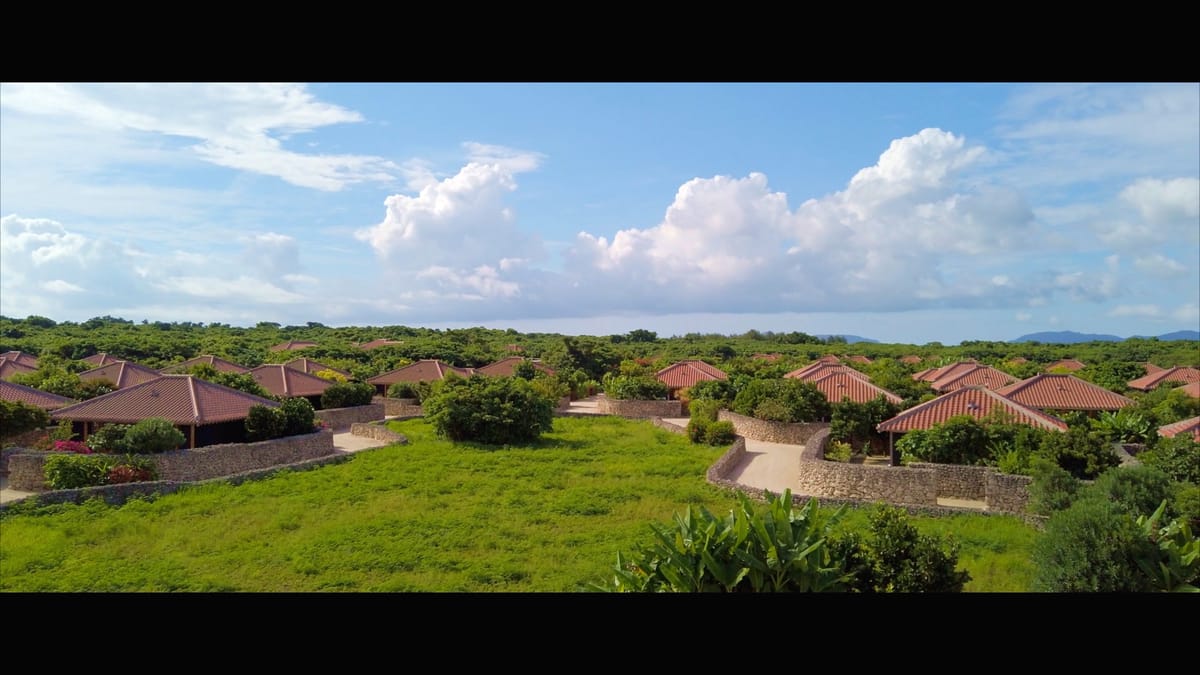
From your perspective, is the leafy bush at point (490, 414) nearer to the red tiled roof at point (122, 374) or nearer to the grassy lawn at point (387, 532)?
the grassy lawn at point (387, 532)

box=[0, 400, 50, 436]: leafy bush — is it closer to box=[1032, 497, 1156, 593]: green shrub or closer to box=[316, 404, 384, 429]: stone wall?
box=[316, 404, 384, 429]: stone wall

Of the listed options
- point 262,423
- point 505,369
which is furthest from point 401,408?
point 262,423

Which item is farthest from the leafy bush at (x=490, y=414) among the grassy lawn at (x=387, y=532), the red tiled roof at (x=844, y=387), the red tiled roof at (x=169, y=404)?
the red tiled roof at (x=844, y=387)

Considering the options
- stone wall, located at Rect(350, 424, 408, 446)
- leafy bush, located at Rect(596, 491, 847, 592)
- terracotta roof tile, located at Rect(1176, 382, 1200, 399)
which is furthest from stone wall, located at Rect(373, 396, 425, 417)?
terracotta roof tile, located at Rect(1176, 382, 1200, 399)
